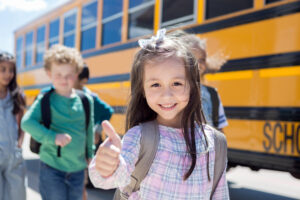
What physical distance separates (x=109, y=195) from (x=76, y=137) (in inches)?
73.6

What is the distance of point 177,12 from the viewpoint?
10.3 ft

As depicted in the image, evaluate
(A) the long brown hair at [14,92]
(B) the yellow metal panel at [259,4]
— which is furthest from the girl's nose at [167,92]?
→ (B) the yellow metal panel at [259,4]

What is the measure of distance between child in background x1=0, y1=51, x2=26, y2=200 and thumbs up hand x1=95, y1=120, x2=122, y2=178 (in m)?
1.59

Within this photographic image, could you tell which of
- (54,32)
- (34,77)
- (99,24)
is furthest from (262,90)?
(34,77)

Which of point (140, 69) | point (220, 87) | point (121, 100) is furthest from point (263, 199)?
point (140, 69)

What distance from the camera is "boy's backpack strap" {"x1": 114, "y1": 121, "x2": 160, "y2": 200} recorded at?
0.98 metres

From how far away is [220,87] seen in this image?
2762mm

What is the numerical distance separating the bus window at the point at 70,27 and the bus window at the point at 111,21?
87cm

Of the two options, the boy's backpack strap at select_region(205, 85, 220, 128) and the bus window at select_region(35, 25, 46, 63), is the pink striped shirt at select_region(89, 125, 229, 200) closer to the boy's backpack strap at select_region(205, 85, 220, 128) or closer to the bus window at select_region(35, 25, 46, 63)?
the boy's backpack strap at select_region(205, 85, 220, 128)

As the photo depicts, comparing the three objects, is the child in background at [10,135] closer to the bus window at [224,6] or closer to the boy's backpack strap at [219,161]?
the boy's backpack strap at [219,161]

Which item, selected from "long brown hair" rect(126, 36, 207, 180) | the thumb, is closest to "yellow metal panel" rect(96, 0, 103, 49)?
"long brown hair" rect(126, 36, 207, 180)

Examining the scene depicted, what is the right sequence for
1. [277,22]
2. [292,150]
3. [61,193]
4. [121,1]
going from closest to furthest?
1. [61,193]
2. [292,150]
3. [277,22]
4. [121,1]

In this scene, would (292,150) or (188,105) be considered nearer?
(188,105)

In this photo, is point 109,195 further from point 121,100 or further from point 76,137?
point 76,137
